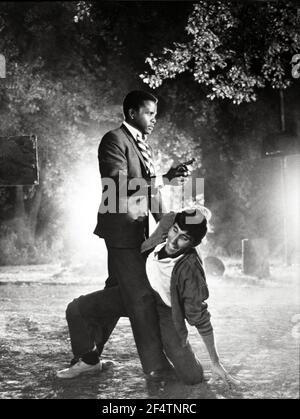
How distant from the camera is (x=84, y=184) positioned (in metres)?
12.3

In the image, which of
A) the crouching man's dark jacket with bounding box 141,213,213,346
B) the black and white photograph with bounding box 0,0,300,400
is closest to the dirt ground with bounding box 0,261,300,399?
the black and white photograph with bounding box 0,0,300,400

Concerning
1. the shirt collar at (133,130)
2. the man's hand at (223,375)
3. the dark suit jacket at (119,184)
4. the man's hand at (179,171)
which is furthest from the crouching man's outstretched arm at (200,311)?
the shirt collar at (133,130)

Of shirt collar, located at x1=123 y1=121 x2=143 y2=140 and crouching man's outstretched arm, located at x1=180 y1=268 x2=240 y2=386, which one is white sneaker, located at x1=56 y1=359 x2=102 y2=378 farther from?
shirt collar, located at x1=123 y1=121 x2=143 y2=140

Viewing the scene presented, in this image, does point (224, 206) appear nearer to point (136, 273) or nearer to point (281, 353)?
point (281, 353)

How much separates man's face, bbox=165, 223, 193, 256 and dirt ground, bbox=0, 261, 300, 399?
1367 mm

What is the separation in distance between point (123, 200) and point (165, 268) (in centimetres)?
85

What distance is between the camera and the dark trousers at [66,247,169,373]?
5461 mm

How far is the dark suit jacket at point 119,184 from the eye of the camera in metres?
5.58

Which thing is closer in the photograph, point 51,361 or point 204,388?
point 204,388

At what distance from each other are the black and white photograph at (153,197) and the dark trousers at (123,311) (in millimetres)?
15

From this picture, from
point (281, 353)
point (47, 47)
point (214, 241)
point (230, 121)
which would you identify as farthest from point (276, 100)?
point (281, 353)

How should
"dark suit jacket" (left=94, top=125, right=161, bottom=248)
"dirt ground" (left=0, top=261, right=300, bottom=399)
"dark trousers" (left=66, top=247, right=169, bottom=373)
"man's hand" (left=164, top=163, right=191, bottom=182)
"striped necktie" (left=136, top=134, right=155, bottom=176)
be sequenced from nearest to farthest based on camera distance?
1. "dirt ground" (left=0, top=261, right=300, bottom=399)
2. "dark trousers" (left=66, top=247, right=169, bottom=373)
3. "dark suit jacket" (left=94, top=125, right=161, bottom=248)
4. "man's hand" (left=164, top=163, right=191, bottom=182)
5. "striped necktie" (left=136, top=134, right=155, bottom=176)
